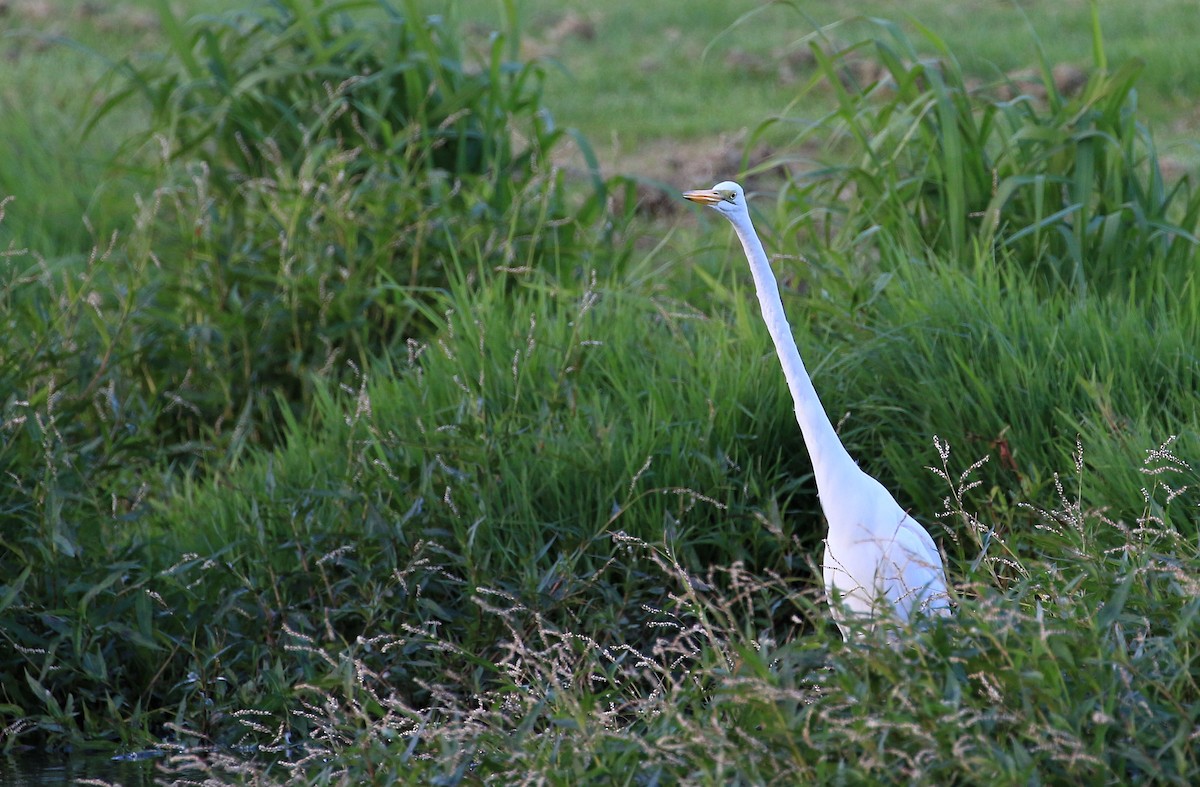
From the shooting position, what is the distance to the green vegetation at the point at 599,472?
2.36 m

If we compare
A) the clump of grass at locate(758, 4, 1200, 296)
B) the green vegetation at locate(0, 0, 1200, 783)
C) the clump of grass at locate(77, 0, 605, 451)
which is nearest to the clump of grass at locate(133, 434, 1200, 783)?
the green vegetation at locate(0, 0, 1200, 783)

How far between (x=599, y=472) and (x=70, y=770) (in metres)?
1.42

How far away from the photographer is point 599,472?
3682mm

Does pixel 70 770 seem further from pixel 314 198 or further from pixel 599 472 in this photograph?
pixel 314 198

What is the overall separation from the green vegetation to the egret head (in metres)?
0.68

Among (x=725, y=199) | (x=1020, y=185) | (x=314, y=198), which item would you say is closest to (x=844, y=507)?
(x=725, y=199)

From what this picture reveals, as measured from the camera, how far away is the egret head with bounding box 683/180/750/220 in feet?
9.18

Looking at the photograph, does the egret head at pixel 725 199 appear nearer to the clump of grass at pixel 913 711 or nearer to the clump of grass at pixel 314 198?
the clump of grass at pixel 913 711

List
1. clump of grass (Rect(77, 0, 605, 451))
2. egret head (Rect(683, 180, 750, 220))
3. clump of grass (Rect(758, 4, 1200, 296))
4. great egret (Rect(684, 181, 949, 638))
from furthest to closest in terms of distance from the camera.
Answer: clump of grass (Rect(77, 0, 605, 451)) → clump of grass (Rect(758, 4, 1200, 296)) → great egret (Rect(684, 181, 949, 638)) → egret head (Rect(683, 180, 750, 220))

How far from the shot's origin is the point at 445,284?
4992mm

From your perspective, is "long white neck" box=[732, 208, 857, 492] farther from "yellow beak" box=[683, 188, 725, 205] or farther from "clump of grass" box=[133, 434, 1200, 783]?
"clump of grass" box=[133, 434, 1200, 783]

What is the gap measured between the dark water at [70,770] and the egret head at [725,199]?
178 cm

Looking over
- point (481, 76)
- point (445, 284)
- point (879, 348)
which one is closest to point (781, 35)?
point (481, 76)

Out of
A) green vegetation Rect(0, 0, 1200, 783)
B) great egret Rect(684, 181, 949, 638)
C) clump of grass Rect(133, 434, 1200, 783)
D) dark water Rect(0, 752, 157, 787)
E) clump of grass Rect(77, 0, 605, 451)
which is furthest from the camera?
clump of grass Rect(77, 0, 605, 451)
